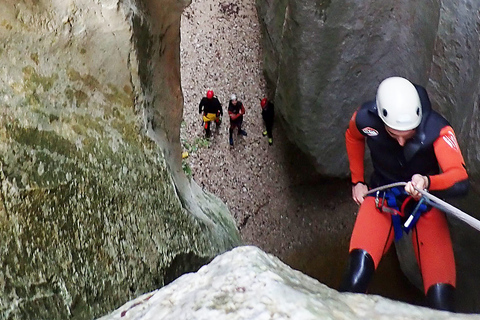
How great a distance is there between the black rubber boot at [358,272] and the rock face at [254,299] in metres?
0.91

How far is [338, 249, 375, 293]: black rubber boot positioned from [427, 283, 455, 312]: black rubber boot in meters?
0.27

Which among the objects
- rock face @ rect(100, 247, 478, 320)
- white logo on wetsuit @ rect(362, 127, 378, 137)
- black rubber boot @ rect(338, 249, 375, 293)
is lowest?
black rubber boot @ rect(338, 249, 375, 293)

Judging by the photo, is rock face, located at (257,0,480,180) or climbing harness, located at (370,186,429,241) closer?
climbing harness, located at (370,186,429,241)

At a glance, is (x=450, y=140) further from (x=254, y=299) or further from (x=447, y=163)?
(x=254, y=299)

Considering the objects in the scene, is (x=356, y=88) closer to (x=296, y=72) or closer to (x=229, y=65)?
(x=296, y=72)

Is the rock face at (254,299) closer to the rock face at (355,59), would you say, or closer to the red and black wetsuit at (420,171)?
the red and black wetsuit at (420,171)

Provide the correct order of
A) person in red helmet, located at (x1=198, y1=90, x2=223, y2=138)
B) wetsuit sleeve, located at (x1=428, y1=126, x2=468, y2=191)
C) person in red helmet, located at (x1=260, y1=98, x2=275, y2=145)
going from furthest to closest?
person in red helmet, located at (x1=260, y1=98, x2=275, y2=145) < person in red helmet, located at (x1=198, y1=90, x2=223, y2=138) < wetsuit sleeve, located at (x1=428, y1=126, x2=468, y2=191)

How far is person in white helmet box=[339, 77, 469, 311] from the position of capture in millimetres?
1757

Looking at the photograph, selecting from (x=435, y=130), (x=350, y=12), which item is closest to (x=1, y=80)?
(x=435, y=130)

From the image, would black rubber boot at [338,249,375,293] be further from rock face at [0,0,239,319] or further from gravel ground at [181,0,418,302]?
gravel ground at [181,0,418,302]

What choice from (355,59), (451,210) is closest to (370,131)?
(451,210)

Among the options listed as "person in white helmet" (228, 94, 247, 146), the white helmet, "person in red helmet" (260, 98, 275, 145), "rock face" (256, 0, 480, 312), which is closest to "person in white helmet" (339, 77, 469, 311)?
the white helmet

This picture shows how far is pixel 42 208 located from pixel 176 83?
4.18 ft

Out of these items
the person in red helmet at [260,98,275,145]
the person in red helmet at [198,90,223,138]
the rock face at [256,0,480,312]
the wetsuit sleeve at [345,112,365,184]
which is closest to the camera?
the wetsuit sleeve at [345,112,365,184]
